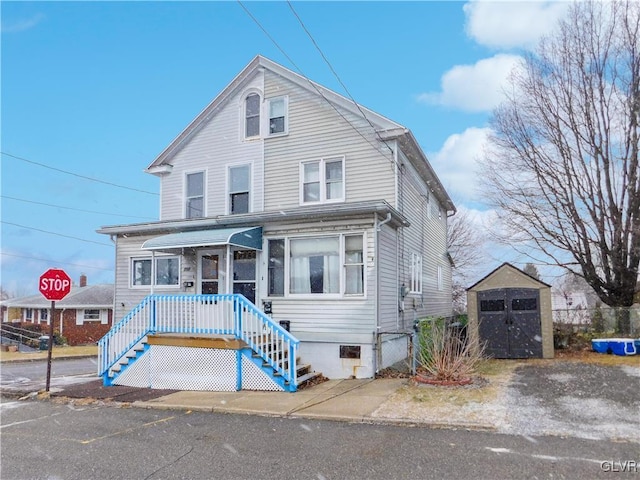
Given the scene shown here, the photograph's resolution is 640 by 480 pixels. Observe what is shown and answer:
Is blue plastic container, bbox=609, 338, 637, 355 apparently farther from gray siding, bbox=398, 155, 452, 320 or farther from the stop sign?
the stop sign

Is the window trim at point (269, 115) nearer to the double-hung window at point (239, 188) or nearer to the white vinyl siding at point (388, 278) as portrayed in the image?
the double-hung window at point (239, 188)

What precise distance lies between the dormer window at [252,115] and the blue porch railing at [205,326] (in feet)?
20.1

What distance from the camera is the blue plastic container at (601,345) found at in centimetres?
1462

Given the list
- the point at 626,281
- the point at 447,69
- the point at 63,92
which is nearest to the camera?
the point at 447,69

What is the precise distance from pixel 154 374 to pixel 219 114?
8423 millimetres

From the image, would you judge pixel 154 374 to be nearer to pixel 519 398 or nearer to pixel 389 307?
pixel 389 307

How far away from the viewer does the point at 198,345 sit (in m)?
11.0

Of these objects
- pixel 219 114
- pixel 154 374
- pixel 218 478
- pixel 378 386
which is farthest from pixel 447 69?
pixel 218 478

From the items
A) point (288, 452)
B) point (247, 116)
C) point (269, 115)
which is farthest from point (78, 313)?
point (288, 452)

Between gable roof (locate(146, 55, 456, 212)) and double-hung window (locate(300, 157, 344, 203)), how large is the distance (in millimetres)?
1482

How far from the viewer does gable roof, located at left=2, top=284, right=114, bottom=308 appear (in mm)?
37031

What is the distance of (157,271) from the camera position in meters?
15.0

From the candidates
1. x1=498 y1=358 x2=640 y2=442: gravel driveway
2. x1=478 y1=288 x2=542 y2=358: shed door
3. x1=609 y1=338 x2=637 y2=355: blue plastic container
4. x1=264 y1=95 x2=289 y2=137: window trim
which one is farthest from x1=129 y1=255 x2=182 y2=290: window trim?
x1=609 y1=338 x2=637 y2=355: blue plastic container

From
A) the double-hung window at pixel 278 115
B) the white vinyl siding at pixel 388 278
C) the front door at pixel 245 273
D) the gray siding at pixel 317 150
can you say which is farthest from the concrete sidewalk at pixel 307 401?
the double-hung window at pixel 278 115
